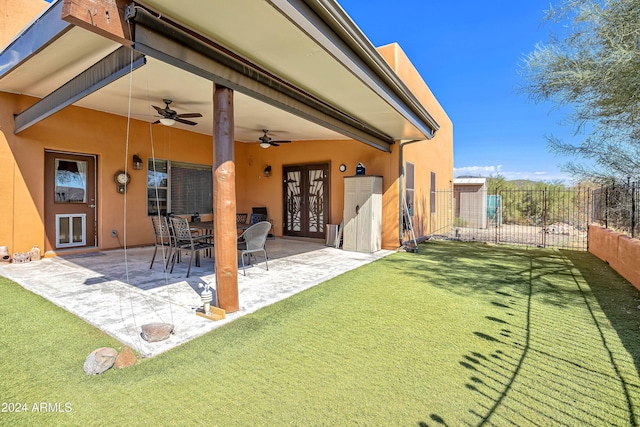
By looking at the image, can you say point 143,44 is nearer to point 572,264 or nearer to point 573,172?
point 573,172

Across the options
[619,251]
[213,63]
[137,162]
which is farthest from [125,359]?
[619,251]

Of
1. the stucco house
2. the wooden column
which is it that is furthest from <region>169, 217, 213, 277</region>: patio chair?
the wooden column

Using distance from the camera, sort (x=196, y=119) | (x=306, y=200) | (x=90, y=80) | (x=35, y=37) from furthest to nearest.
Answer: (x=306, y=200) < (x=196, y=119) < (x=90, y=80) < (x=35, y=37)

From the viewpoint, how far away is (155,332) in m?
2.64

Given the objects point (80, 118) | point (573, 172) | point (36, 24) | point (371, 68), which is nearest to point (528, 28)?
point (573, 172)

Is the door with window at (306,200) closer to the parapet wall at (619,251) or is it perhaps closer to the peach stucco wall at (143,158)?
the peach stucco wall at (143,158)

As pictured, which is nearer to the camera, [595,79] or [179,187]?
[595,79]

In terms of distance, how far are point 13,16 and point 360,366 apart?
8.14 meters

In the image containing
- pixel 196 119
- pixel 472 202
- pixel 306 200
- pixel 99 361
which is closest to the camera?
pixel 99 361

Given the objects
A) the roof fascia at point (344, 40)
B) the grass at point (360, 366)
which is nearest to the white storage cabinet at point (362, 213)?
the roof fascia at point (344, 40)

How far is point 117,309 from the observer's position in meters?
3.31

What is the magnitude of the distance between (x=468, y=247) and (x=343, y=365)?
278 inches

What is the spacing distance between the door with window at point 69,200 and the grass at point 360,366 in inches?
107

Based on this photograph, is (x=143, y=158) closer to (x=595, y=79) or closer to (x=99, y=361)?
(x=99, y=361)
